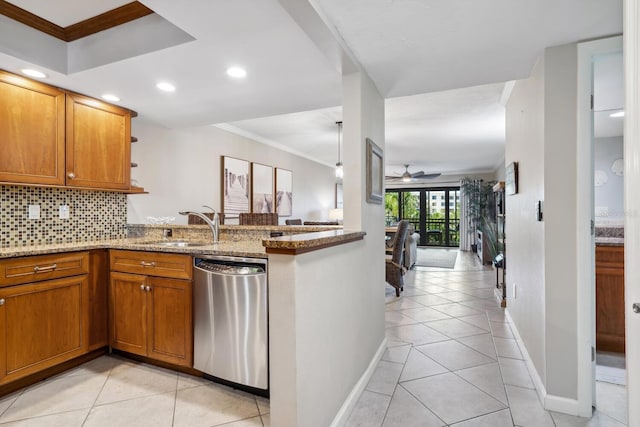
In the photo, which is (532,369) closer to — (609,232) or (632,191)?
(609,232)

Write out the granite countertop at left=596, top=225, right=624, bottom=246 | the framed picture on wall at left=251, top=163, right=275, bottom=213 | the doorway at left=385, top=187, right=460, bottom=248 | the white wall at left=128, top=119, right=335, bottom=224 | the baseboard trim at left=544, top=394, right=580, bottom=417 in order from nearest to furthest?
the baseboard trim at left=544, top=394, right=580, bottom=417
the granite countertop at left=596, top=225, right=624, bottom=246
the white wall at left=128, top=119, right=335, bottom=224
the framed picture on wall at left=251, top=163, right=275, bottom=213
the doorway at left=385, top=187, right=460, bottom=248

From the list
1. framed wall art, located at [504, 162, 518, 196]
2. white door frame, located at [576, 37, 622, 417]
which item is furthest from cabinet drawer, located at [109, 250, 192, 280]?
framed wall art, located at [504, 162, 518, 196]

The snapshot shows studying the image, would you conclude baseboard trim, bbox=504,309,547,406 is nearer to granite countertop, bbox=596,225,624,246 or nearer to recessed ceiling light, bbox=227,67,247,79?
granite countertop, bbox=596,225,624,246

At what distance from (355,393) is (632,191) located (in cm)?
163

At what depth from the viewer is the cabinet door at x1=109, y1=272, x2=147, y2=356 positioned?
229cm

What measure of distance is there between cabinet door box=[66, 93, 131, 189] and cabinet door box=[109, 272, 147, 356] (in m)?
0.90

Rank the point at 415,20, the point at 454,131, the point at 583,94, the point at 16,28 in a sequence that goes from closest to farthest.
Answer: the point at 415,20, the point at 583,94, the point at 16,28, the point at 454,131

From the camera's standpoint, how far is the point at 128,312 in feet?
7.75

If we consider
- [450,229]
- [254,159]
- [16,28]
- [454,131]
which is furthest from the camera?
[450,229]

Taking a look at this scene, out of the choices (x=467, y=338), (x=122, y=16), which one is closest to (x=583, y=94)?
(x=467, y=338)

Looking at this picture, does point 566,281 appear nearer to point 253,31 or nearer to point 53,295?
point 253,31

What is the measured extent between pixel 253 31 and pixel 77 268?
2058 millimetres

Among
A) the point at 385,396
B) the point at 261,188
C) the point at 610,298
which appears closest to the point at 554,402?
the point at 385,396

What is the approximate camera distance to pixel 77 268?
230 cm
